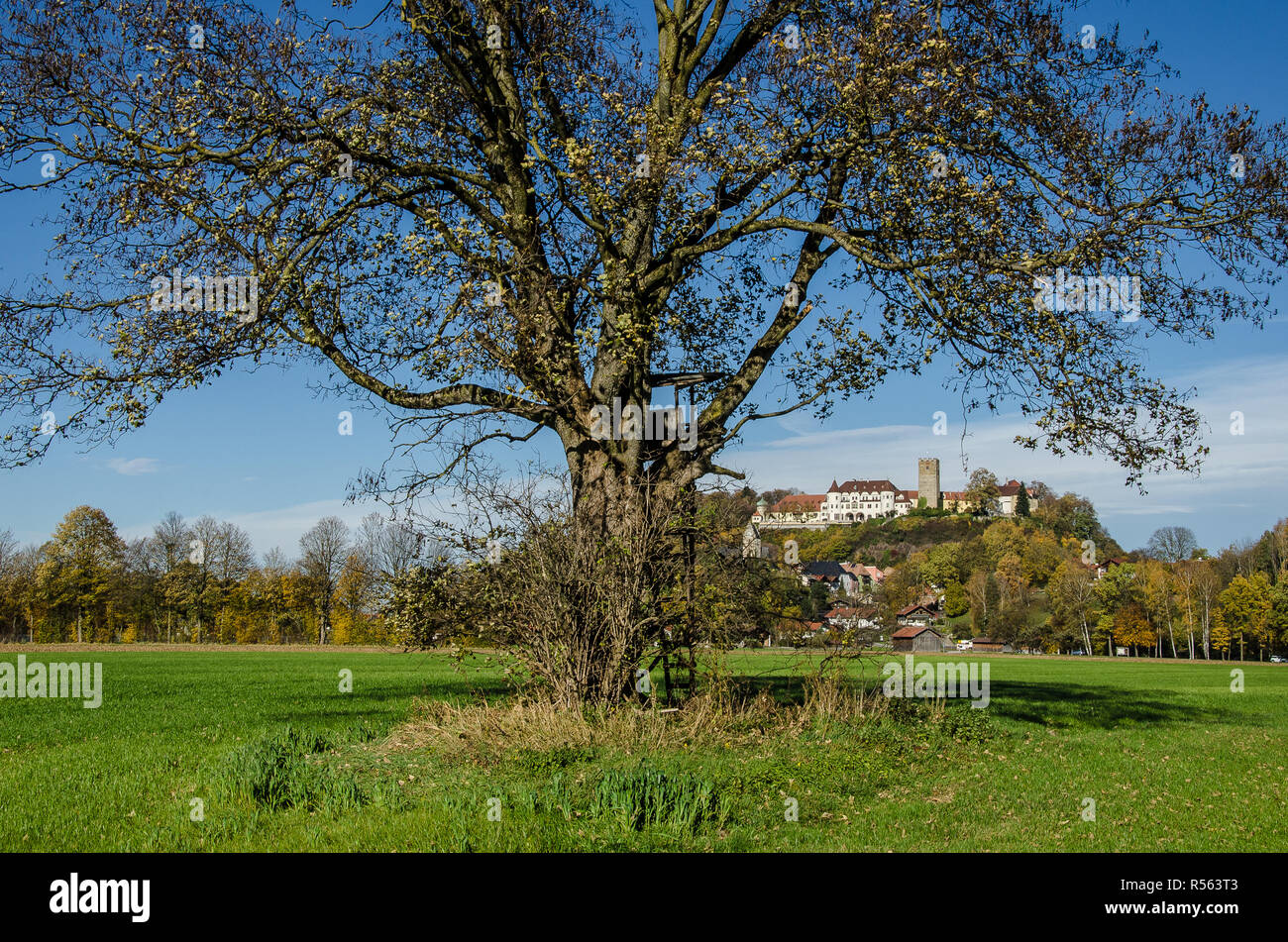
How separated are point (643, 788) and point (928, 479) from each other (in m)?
193

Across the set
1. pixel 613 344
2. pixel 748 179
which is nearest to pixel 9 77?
pixel 613 344

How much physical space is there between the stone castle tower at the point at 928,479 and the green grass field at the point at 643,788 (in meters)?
178

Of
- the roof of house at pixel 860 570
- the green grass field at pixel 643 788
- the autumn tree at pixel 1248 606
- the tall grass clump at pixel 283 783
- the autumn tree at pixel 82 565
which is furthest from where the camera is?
the autumn tree at pixel 1248 606

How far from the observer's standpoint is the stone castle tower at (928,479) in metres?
186

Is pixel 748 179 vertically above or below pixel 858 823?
above

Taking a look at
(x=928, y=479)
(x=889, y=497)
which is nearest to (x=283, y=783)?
(x=889, y=497)

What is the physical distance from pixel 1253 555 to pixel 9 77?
10096 centimetres

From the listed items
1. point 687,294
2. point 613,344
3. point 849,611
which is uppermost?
point 687,294

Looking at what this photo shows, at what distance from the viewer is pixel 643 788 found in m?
7.02

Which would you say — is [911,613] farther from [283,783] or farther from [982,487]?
[283,783]

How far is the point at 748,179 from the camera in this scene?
41.0 feet

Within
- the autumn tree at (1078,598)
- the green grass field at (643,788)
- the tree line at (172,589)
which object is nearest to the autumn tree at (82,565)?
the tree line at (172,589)

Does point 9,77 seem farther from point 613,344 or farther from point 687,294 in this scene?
point 687,294

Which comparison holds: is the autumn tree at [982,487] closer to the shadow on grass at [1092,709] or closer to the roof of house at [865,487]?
the shadow on grass at [1092,709]
